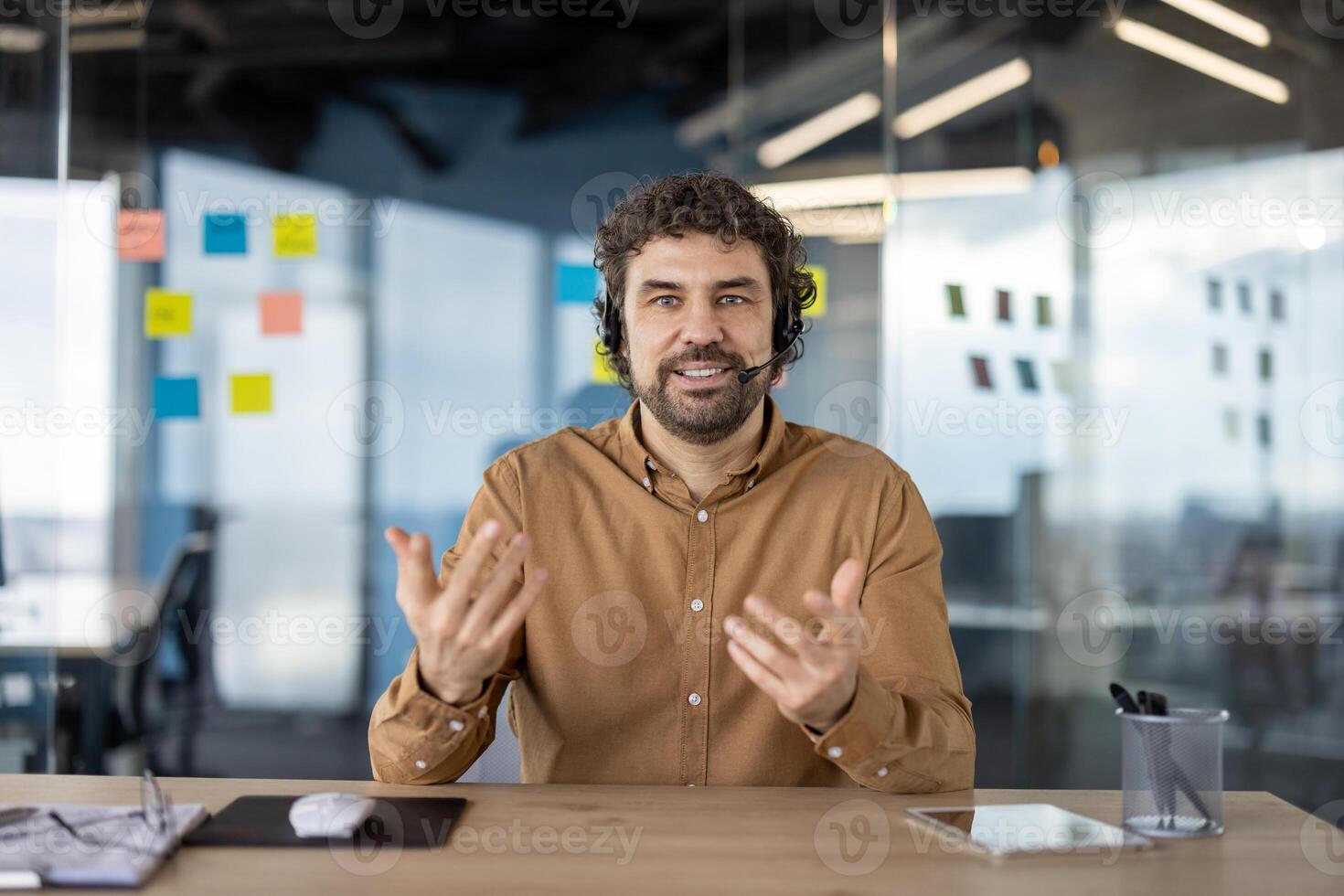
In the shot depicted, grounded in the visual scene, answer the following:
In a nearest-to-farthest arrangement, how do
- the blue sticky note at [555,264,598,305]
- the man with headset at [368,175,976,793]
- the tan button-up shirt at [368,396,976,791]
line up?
the man with headset at [368,175,976,793] → the tan button-up shirt at [368,396,976,791] → the blue sticky note at [555,264,598,305]

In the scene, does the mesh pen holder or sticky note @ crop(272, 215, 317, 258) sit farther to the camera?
sticky note @ crop(272, 215, 317, 258)

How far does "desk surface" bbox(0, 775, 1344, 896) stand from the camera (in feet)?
3.36

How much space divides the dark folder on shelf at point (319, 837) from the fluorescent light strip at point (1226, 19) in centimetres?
304

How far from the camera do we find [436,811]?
125 cm

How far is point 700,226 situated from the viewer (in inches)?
75.4

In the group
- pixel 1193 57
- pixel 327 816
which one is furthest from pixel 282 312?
pixel 1193 57

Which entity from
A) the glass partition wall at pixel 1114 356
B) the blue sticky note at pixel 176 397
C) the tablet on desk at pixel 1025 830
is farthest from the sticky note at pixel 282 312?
the tablet on desk at pixel 1025 830

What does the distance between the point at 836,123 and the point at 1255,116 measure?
1.15 metres

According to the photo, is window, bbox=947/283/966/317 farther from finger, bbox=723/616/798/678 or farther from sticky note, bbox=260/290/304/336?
finger, bbox=723/616/798/678

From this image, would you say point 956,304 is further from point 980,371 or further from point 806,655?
point 806,655

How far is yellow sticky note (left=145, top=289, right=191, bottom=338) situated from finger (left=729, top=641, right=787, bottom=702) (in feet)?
8.95

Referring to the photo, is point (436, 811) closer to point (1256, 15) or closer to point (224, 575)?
point (224, 575)

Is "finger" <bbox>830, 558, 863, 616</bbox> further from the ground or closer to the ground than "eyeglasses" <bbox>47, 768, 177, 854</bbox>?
further from the ground

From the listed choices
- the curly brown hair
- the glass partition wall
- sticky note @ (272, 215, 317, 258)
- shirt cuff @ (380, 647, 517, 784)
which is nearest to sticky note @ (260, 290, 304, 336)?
sticky note @ (272, 215, 317, 258)
